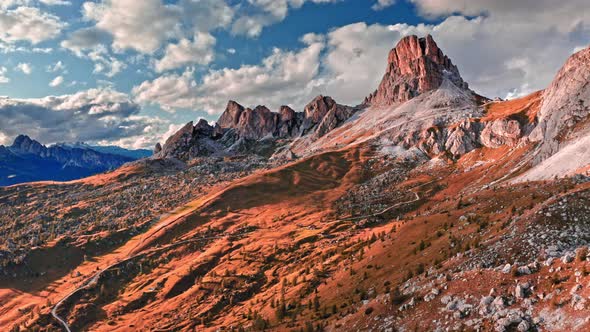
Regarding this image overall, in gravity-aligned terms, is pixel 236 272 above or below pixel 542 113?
below

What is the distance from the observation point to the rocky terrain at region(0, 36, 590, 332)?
96.4 feet

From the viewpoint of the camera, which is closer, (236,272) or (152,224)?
(236,272)

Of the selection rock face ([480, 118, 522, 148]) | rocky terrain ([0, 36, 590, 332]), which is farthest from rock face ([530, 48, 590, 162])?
rock face ([480, 118, 522, 148])

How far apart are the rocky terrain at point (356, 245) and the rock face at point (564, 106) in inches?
27.4

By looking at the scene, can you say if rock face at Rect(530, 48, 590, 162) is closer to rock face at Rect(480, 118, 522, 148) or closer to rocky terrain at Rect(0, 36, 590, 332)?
rocky terrain at Rect(0, 36, 590, 332)

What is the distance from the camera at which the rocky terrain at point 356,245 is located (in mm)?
29375

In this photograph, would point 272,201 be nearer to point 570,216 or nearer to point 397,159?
point 397,159

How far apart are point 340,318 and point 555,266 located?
67.1 ft

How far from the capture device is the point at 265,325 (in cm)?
4734

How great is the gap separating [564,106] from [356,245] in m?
98.8

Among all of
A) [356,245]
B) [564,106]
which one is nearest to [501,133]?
[564,106]

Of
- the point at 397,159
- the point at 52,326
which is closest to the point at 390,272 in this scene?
the point at 52,326

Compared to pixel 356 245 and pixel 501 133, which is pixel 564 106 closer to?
pixel 501 133

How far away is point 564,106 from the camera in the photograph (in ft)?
394
